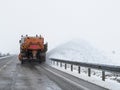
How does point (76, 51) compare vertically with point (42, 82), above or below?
above

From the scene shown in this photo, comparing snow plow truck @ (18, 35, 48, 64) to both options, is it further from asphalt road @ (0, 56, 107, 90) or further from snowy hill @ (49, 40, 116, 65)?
snowy hill @ (49, 40, 116, 65)

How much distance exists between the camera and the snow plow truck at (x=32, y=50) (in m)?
38.3

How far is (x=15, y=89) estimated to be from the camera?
12977 mm

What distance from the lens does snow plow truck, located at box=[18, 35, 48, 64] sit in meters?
38.3

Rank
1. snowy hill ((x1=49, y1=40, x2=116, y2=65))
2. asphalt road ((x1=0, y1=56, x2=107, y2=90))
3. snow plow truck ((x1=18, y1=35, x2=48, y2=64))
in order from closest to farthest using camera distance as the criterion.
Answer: asphalt road ((x1=0, y1=56, x2=107, y2=90)) < snow plow truck ((x1=18, y1=35, x2=48, y2=64)) < snowy hill ((x1=49, y1=40, x2=116, y2=65))

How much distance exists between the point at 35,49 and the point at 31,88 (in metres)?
25.0

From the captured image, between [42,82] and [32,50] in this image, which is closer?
[42,82]

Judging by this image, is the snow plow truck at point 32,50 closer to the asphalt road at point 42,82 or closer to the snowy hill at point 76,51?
the asphalt road at point 42,82

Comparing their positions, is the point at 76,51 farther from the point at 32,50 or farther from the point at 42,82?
the point at 42,82

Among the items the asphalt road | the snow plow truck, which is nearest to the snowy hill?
the snow plow truck

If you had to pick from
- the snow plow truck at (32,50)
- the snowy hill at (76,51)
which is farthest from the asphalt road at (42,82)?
the snowy hill at (76,51)

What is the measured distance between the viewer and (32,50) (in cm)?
3834

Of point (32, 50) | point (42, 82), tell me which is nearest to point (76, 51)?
point (32, 50)

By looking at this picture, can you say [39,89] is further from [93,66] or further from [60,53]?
[60,53]
